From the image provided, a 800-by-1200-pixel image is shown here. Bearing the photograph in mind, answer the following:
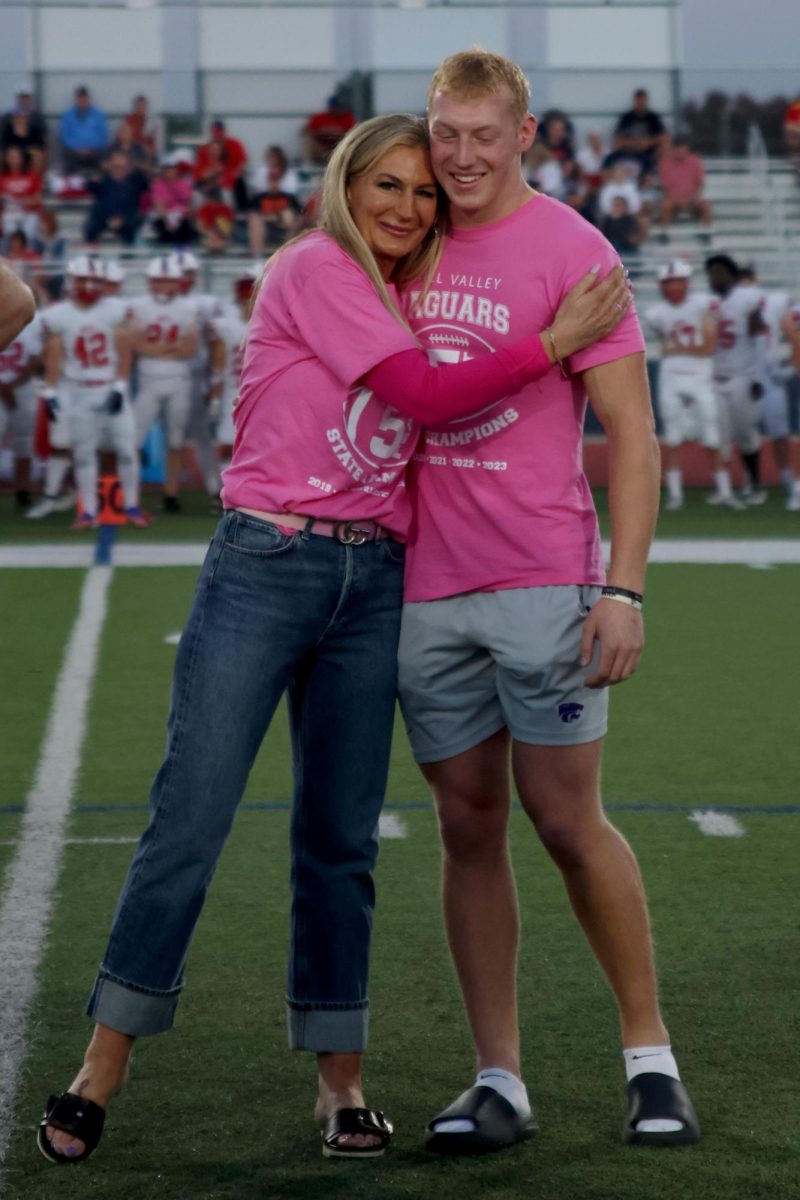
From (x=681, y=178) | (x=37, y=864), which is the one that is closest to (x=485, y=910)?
(x=37, y=864)

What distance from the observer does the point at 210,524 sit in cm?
1418

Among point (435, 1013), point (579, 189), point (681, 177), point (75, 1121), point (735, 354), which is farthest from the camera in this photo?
point (681, 177)

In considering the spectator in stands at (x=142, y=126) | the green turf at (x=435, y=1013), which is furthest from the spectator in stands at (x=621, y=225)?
the green turf at (x=435, y=1013)

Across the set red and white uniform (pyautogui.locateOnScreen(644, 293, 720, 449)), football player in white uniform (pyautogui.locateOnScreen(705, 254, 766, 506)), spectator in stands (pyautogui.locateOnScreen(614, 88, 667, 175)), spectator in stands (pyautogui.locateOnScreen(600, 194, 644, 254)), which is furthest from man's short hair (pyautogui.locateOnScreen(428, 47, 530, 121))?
spectator in stands (pyautogui.locateOnScreen(614, 88, 667, 175))

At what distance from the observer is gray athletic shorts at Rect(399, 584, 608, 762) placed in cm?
331

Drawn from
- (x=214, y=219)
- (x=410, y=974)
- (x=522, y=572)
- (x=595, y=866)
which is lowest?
(x=410, y=974)

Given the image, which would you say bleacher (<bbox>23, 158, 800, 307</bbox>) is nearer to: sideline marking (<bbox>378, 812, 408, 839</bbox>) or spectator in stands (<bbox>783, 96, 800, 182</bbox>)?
spectator in stands (<bbox>783, 96, 800, 182</bbox>)

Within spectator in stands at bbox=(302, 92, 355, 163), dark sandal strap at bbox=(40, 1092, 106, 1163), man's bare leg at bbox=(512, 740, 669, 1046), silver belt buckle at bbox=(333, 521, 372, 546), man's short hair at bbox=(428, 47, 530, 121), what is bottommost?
dark sandal strap at bbox=(40, 1092, 106, 1163)

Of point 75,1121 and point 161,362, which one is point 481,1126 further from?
point 161,362

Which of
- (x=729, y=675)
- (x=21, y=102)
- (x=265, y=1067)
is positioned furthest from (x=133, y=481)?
(x=265, y=1067)

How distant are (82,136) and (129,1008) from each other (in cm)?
1953

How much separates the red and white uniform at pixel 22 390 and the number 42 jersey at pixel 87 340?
0.72 m

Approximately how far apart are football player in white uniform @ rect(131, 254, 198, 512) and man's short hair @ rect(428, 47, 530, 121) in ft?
38.7

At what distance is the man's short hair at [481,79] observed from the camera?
3.26 m
